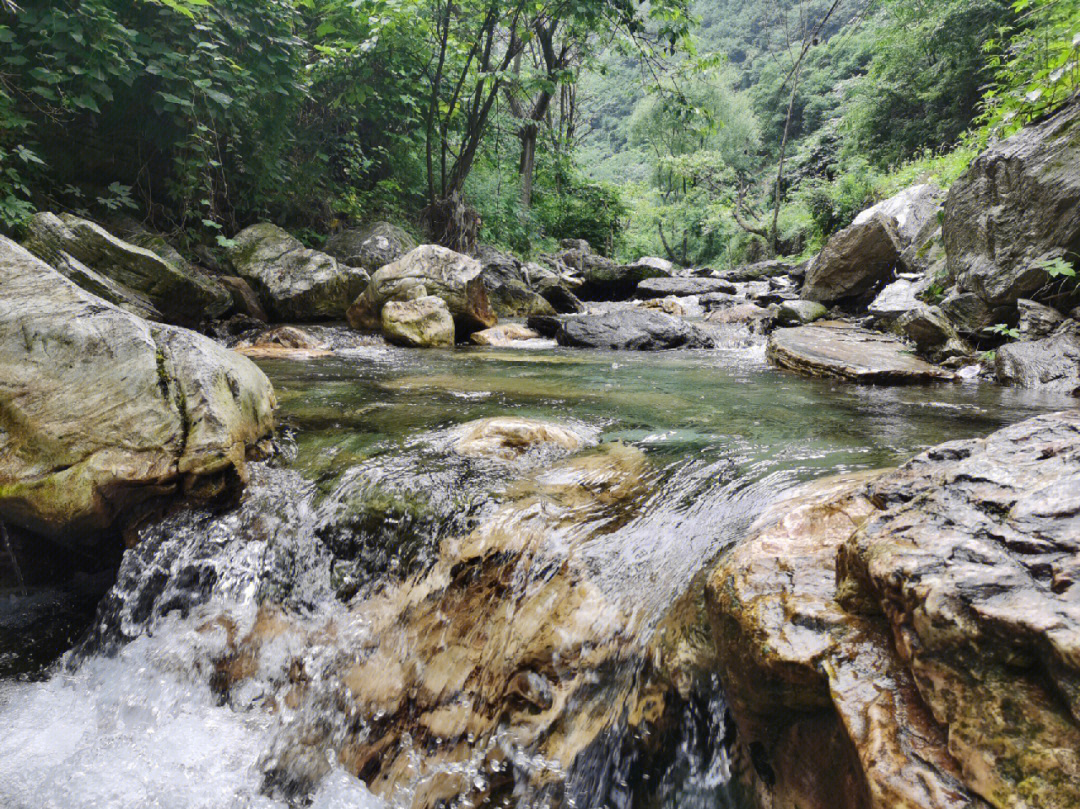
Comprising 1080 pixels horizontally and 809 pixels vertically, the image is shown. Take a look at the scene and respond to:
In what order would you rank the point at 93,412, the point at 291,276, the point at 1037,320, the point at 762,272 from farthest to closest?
the point at 762,272, the point at 291,276, the point at 1037,320, the point at 93,412

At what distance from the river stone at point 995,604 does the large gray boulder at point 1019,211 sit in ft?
15.7

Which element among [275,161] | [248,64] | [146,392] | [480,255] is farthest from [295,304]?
[146,392]

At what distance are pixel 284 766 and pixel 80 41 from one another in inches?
268

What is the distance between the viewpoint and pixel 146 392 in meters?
2.46

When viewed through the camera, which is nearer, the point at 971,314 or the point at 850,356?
the point at 850,356

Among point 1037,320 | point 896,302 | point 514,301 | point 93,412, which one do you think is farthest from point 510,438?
point 514,301

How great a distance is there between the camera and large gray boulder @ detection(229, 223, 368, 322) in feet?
24.8

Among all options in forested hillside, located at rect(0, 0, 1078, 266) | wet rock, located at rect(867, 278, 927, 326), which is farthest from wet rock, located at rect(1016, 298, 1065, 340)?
forested hillside, located at rect(0, 0, 1078, 266)

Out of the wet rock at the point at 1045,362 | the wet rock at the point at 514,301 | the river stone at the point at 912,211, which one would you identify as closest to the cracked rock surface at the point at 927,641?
the wet rock at the point at 1045,362

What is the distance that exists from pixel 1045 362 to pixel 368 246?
873 centimetres

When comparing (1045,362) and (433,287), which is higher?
(433,287)

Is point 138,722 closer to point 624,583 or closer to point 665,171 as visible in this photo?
point 624,583

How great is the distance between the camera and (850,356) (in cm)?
533

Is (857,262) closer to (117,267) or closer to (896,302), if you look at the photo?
(896,302)
